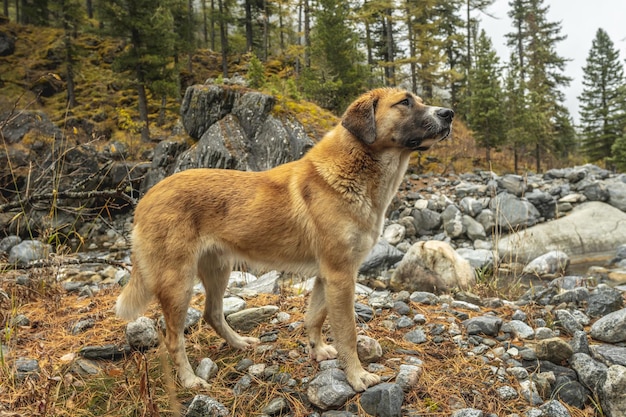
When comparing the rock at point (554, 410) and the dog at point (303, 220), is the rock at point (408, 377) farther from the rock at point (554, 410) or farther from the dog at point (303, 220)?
the rock at point (554, 410)

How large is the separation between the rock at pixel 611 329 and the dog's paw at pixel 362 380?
7.06 feet

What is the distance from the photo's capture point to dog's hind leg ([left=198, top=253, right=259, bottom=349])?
3.54 metres

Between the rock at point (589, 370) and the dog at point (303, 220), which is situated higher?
the dog at point (303, 220)

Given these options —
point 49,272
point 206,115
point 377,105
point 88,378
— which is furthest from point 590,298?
point 206,115

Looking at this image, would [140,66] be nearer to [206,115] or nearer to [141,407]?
[206,115]

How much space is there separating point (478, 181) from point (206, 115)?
1132cm

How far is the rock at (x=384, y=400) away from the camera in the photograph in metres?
2.58

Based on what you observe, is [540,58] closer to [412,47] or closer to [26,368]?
[412,47]

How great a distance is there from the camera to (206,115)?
12273 millimetres

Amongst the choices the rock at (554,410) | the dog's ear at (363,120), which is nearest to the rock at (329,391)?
the rock at (554,410)

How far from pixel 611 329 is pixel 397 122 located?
2.63 meters

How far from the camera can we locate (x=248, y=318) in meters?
4.02

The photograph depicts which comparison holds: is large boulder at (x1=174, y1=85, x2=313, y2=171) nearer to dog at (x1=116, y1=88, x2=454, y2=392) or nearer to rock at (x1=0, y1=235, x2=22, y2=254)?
rock at (x1=0, y1=235, x2=22, y2=254)

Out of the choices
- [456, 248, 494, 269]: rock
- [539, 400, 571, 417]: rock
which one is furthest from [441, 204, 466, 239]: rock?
[539, 400, 571, 417]: rock
